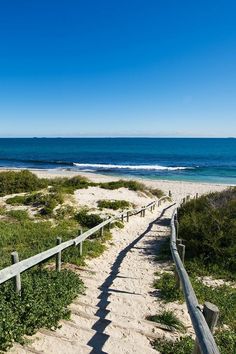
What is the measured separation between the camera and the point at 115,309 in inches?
262

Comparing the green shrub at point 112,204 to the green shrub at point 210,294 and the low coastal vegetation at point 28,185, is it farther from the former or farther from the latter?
the green shrub at point 210,294

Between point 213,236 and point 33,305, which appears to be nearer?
point 33,305

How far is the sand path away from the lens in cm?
501

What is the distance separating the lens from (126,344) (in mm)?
5152

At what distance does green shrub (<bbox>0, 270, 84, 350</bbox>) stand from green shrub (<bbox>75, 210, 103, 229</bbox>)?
869 cm

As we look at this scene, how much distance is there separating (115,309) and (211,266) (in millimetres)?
4232

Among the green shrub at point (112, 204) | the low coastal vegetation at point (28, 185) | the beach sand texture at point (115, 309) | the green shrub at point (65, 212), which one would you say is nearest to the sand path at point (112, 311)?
the beach sand texture at point (115, 309)

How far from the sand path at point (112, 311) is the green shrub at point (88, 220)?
375 centimetres

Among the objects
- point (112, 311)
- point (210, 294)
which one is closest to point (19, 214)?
point (112, 311)

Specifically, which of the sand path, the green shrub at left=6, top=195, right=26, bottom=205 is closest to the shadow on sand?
the sand path

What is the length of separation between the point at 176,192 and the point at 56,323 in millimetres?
30625

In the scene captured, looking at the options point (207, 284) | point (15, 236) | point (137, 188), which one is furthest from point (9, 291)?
point (137, 188)

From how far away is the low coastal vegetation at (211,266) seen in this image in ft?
17.5

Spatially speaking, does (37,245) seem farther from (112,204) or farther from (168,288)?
(112,204)
